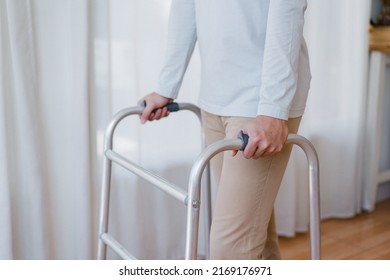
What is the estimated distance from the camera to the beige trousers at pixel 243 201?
1.02 meters

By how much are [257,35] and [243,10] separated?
6 centimetres

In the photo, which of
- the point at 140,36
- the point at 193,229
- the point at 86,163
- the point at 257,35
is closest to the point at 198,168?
the point at 193,229

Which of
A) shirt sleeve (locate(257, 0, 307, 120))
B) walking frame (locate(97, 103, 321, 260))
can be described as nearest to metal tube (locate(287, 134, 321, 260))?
walking frame (locate(97, 103, 321, 260))

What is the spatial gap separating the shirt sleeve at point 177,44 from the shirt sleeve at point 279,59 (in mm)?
325

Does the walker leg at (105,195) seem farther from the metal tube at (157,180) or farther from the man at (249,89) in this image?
the man at (249,89)

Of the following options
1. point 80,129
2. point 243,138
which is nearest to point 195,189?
point 243,138

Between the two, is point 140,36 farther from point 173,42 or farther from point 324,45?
point 324,45

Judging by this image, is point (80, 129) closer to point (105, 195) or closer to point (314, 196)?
point (105, 195)

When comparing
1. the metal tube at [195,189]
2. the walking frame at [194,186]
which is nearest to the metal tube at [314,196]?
the walking frame at [194,186]

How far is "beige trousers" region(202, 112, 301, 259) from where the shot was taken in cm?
102

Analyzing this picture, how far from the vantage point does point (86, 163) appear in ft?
4.90

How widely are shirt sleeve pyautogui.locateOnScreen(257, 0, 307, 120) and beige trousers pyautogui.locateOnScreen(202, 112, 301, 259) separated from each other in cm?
11

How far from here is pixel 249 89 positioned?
39.8 inches

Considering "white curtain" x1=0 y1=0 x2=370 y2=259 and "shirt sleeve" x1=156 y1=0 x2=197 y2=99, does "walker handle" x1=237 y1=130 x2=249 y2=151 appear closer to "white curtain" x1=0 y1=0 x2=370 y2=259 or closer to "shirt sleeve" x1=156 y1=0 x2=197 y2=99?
"shirt sleeve" x1=156 y1=0 x2=197 y2=99
